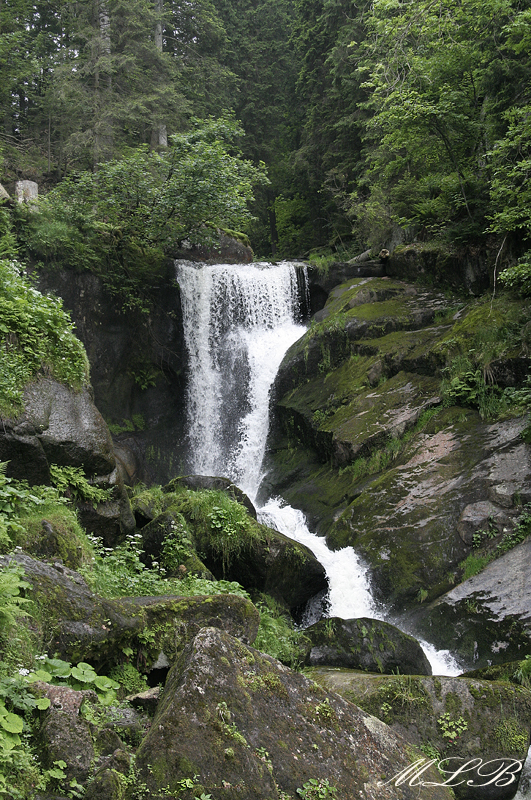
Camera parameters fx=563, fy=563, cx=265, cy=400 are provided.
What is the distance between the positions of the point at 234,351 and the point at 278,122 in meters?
20.9

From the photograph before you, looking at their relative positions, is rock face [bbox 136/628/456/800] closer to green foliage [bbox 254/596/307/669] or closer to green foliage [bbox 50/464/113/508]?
green foliage [bbox 254/596/307/669]

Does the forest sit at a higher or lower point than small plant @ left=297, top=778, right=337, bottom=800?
higher

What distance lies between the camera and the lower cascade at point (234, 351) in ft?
47.0

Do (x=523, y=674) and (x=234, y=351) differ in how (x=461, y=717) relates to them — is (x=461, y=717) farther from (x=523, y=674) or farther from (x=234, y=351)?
(x=234, y=351)

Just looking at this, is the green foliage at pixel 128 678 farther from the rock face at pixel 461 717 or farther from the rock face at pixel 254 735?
the rock face at pixel 461 717

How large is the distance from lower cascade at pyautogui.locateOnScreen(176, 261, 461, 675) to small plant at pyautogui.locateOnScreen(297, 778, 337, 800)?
1023cm

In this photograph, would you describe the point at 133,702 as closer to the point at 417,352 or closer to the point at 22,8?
the point at 417,352

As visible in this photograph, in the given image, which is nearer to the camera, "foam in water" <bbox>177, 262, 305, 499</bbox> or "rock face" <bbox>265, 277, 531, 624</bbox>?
"rock face" <bbox>265, 277, 531, 624</bbox>

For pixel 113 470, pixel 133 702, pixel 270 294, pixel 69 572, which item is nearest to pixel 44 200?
pixel 270 294

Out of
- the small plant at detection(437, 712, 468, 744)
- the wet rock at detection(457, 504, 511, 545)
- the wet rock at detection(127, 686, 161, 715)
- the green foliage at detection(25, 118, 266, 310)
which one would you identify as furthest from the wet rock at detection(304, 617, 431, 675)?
the green foliage at detection(25, 118, 266, 310)

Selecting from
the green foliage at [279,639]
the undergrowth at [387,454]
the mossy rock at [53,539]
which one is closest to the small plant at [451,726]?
the green foliage at [279,639]

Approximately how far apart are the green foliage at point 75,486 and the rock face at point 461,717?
10.8 ft

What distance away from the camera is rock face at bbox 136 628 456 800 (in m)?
2.61

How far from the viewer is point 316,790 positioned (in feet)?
9.23
